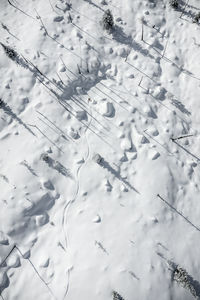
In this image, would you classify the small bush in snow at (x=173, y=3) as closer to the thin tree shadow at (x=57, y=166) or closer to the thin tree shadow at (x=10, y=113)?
the thin tree shadow at (x=10, y=113)

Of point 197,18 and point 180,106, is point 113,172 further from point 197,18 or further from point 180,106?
point 197,18

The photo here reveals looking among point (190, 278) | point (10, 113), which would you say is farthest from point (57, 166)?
point (190, 278)

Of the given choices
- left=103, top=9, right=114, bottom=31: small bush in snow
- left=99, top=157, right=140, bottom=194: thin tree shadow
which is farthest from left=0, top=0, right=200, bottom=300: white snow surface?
left=103, top=9, right=114, bottom=31: small bush in snow

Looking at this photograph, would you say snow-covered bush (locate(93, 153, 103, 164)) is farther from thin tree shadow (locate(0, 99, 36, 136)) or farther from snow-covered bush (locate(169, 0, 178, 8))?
snow-covered bush (locate(169, 0, 178, 8))

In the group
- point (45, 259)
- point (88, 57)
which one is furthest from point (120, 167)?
point (88, 57)

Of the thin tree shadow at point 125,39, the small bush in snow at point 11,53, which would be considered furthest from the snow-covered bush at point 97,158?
the small bush in snow at point 11,53

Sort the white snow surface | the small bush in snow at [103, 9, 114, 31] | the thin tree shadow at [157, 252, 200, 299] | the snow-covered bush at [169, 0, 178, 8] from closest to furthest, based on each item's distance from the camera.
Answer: the thin tree shadow at [157, 252, 200, 299] < the white snow surface < the small bush in snow at [103, 9, 114, 31] < the snow-covered bush at [169, 0, 178, 8]

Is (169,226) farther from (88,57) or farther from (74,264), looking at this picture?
(88,57)
